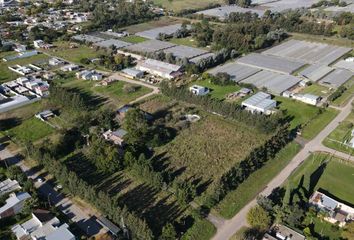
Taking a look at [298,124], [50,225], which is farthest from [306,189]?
[50,225]

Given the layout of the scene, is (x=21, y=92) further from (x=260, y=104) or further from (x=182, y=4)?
(x=182, y=4)

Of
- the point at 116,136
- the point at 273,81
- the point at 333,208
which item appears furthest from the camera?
the point at 273,81

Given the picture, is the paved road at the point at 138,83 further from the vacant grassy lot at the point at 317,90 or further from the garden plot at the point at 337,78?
the garden plot at the point at 337,78

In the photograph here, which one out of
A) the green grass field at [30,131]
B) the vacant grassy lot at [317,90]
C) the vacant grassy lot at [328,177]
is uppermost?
the vacant grassy lot at [317,90]

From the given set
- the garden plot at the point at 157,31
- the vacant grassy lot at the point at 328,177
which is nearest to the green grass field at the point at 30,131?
the vacant grassy lot at the point at 328,177

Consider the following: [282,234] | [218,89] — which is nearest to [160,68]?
[218,89]

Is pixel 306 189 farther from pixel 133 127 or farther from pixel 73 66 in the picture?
pixel 73 66

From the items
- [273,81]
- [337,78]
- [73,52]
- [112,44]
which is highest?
[337,78]

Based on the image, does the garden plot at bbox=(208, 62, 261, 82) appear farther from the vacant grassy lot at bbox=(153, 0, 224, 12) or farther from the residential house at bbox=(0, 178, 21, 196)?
the vacant grassy lot at bbox=(153, 0, 224, 12)
